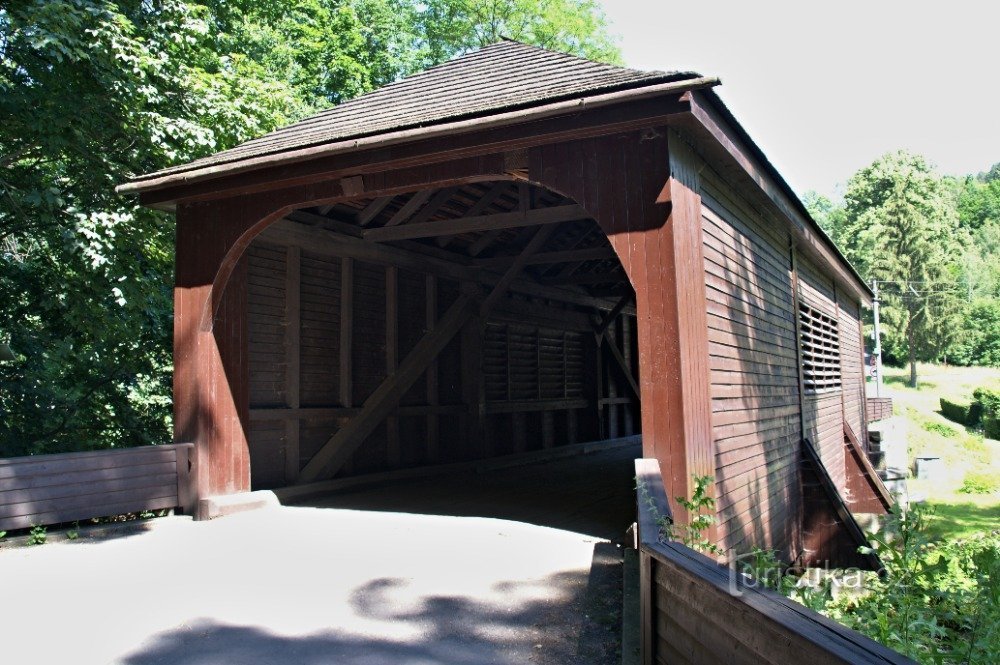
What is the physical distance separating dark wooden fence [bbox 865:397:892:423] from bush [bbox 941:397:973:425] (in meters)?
13.5

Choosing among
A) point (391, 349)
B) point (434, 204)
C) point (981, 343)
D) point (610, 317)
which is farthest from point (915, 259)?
point (434, 204)

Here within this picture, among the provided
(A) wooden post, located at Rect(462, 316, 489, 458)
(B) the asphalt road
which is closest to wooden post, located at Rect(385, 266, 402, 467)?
(A) wooden post, located at Rect(462, 316, 489, 458)

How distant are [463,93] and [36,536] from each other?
5032 millimetres

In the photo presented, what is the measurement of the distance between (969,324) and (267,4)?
172 ft

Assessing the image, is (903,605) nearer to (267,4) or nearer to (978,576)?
(978,576)

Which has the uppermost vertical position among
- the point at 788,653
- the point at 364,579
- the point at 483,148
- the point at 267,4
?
the point at 267,4

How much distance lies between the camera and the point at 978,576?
3.44m

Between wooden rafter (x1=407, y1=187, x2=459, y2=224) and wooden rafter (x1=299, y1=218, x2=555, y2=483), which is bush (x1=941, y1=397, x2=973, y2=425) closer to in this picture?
wooden rafter (x1=299, y1=218, x2=555, y2=483)

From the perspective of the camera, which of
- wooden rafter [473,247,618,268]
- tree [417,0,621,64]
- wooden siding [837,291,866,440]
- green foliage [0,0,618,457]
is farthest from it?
tree [417,0,621,64]

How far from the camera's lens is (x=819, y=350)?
41.9ft

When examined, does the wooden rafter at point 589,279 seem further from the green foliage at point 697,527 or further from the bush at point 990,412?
the bush at point 990,412

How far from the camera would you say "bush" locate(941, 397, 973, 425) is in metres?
34.4

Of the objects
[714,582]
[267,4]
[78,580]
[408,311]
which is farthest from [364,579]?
[267,4]

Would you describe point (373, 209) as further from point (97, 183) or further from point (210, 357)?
point (97, 183)
